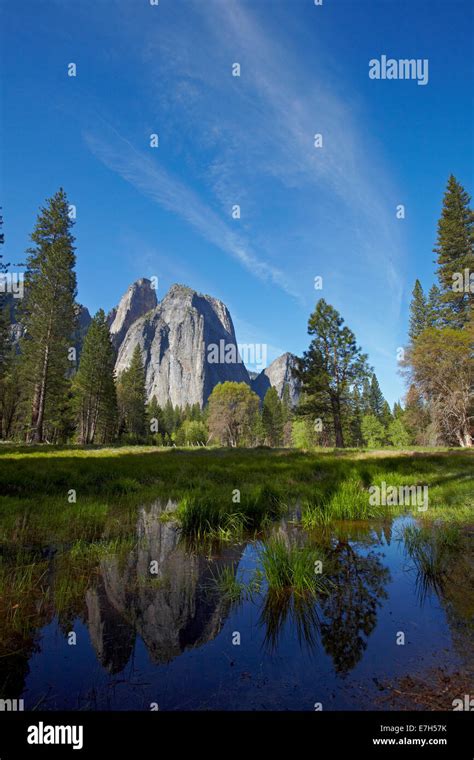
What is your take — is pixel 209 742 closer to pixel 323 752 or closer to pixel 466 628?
pixel 323 752

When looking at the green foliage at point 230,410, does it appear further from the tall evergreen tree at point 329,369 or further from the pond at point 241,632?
the pond at point 241,632

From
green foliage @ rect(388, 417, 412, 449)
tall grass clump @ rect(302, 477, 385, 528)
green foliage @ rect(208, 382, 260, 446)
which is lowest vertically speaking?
tall grass clump @ rect(302, 477, 385, 528)

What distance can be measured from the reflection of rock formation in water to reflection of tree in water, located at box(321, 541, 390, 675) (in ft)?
4.02

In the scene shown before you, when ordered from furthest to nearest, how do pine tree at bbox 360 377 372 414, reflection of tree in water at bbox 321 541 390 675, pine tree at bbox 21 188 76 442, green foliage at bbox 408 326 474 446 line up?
1. pine tree at bbox 360 377 372 414
2. green foliage at bbox 408 326 474 446
3. pine tree at bbox 21 188 76 442
4. reflection of tree in water at bbox 321 541 390 675

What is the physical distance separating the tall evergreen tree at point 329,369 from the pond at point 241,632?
3069cm

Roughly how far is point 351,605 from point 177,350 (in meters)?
178

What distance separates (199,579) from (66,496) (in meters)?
6.84

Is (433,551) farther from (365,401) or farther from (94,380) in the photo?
(365,401)

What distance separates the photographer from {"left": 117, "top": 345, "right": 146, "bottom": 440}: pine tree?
68.6m

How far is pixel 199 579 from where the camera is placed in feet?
17.0

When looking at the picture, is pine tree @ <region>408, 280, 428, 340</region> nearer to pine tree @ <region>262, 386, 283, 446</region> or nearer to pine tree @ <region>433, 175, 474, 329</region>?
pine tree @ <region>433, 175, 474, 329</region>

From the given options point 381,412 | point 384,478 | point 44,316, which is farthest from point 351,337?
point 381,412

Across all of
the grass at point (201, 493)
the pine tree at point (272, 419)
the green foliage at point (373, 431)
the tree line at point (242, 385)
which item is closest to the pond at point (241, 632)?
the grass at point (201, 493)

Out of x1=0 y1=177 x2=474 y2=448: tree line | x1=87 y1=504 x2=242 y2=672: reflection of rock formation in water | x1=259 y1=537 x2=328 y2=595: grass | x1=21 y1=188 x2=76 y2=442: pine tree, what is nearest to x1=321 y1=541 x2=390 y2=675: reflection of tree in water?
x1=259 y1=537 x2=328 y2=595: grass
